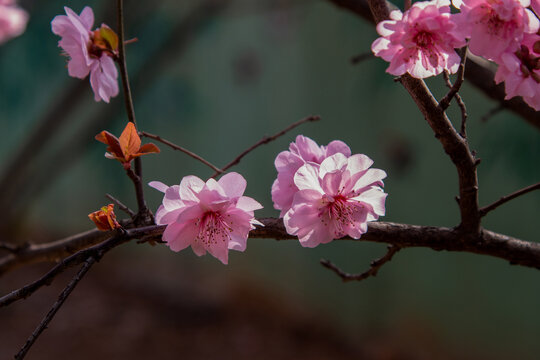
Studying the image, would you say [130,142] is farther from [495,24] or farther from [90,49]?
[495,24]

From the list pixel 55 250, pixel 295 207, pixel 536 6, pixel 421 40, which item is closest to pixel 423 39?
pixel 421 40

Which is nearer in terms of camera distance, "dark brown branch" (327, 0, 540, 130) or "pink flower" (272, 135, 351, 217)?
"pink flower" (272, 135, 351, 217)

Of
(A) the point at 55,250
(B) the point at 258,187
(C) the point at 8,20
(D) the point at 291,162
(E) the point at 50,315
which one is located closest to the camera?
(E) the point at 50,315

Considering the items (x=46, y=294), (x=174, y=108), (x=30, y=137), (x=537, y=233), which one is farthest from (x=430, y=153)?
(x=46, y=294)

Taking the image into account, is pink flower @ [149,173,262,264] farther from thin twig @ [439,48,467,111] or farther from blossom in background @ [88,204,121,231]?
thin twig @ [439,48,467,111]

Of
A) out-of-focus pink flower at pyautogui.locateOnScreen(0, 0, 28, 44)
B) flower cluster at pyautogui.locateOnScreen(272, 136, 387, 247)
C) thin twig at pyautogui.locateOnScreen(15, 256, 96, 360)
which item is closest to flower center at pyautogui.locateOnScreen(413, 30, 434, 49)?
flower cluster at pyautogui.locateOnScreen(272, 136, 387, 247)

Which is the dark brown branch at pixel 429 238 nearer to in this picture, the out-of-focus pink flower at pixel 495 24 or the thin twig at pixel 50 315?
the thin twig at pixel 50 315

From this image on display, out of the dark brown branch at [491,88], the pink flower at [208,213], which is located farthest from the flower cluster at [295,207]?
the dark brown branch at [491,88]

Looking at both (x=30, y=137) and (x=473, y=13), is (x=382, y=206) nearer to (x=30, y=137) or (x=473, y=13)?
(x=473, y=13)
